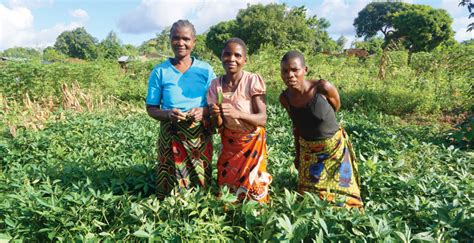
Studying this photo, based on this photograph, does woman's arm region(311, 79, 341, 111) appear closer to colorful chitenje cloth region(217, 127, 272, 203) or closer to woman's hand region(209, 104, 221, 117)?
colorful chitenje cloth region(217, 127, 272, 203)

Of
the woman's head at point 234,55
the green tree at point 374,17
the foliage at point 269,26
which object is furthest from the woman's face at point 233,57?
the green tree at point 374,17

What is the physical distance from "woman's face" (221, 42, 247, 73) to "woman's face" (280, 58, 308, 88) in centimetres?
25

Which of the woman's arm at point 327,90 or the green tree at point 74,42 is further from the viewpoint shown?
the green tree at point 74,42

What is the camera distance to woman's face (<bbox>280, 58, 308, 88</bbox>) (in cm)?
200

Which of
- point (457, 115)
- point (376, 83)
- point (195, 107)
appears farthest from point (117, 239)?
point (376, 83)

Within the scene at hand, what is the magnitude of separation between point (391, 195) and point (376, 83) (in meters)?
5.27

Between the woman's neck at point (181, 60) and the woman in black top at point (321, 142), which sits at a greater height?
the woman's neck at point (181, 60)

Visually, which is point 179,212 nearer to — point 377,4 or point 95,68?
point 95,68

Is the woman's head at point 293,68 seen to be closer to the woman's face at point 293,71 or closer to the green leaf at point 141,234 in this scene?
the woman's face at point 293,71

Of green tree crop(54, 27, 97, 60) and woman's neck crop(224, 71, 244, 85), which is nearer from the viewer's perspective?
woman's neck crop(224, 71, 244, 85)

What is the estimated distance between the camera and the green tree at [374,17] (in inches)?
1698

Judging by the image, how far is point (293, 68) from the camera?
2.00 metres

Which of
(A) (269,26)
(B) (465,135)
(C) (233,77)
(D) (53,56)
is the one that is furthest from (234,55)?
(D) (53,56)

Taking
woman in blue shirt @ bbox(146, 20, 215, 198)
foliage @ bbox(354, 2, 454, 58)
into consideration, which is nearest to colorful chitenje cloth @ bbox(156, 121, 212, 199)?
woman in blue shirt @ bbox(146, 20, 215, 198)
